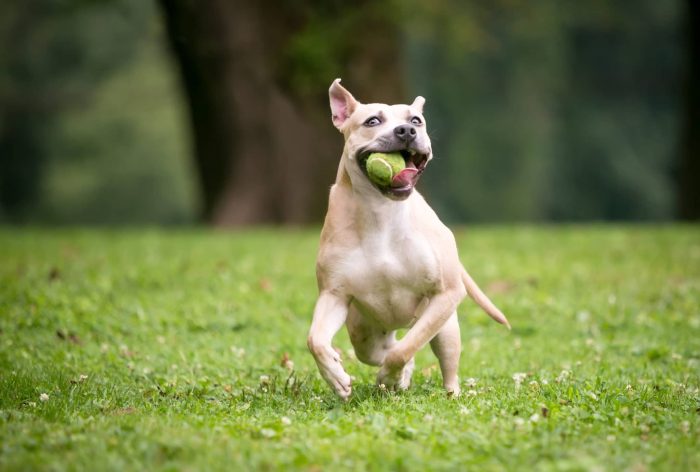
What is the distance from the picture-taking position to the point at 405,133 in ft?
18.8

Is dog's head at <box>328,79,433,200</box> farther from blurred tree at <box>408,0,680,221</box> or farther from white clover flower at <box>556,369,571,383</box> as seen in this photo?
blurred tree at <box>408,0,680,221</box>

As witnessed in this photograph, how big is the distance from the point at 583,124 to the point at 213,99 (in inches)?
1060

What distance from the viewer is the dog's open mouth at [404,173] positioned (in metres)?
5.64

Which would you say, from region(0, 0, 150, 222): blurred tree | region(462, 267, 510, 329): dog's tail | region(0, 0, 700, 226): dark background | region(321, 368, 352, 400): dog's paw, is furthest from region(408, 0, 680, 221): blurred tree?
region(321, 368, 352, 400): dog's paw

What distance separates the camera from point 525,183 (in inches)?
1710

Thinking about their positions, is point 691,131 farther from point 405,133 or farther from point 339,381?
point 339,381

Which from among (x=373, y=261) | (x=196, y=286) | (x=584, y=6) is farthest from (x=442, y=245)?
(x=584, y=6)

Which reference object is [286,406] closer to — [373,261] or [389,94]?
[373,261]

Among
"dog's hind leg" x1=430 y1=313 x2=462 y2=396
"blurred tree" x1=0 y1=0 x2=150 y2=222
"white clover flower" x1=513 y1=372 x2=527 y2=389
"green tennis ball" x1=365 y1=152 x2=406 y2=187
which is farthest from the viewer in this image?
"blurred tree" x1=0 y1=0 x2=150 y2=222

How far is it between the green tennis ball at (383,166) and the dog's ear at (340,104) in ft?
2.10

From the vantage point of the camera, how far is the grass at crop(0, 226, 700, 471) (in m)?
4.51

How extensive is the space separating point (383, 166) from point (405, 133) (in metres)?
0.26

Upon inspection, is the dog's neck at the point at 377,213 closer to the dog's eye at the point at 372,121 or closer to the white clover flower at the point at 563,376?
the dog's eye at the point at 372,121

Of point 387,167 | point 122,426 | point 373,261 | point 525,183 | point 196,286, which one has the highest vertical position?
point 387,167
